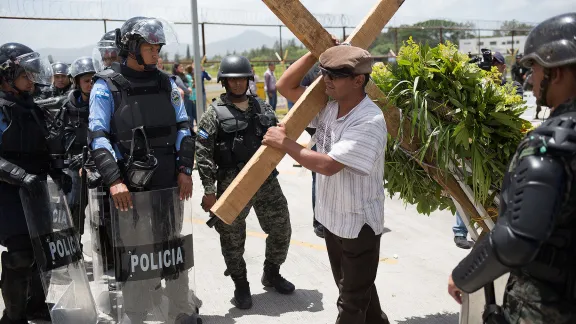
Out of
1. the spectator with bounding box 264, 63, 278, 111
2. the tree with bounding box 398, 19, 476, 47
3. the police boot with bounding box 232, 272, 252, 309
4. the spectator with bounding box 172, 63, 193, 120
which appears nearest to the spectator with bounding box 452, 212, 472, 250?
the police boot with bounding box 232, 272, 252, 309

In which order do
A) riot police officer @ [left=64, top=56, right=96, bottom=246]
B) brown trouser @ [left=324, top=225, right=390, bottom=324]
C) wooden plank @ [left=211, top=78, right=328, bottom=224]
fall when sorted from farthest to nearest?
1. riot police officer @ [left=64, top=56, right=96, bottom=246]
2. brown trouser @ [left=324, top=225, right=390, bottom=324]
3. wooden plank @ [left=211, top=78, right=328, bottom=224]

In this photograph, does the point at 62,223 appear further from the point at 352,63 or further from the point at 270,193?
the point at 352,63

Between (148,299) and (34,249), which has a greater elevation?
(34,249)

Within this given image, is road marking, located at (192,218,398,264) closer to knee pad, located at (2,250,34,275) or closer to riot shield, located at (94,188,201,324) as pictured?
riot shield, located at (94,188,201,324)

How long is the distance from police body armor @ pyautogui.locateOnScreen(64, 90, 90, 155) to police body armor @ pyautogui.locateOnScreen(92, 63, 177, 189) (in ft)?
4.93

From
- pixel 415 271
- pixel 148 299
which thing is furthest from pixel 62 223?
pixel 415 271

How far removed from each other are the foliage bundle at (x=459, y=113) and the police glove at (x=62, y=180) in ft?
8.17

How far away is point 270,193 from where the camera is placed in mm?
4531

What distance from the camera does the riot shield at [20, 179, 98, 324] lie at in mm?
3896

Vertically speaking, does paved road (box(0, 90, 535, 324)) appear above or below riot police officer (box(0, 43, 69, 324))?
below

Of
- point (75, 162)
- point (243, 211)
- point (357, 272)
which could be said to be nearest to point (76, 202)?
point (75, 162)

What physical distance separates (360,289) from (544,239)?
4.86 feet

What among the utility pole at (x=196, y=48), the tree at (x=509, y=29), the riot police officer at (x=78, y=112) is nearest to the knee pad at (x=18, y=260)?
the riot police officer at (x=78, y=112)

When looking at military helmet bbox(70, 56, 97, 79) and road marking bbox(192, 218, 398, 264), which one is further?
road marking bbox(192, 218, 398, 264)
